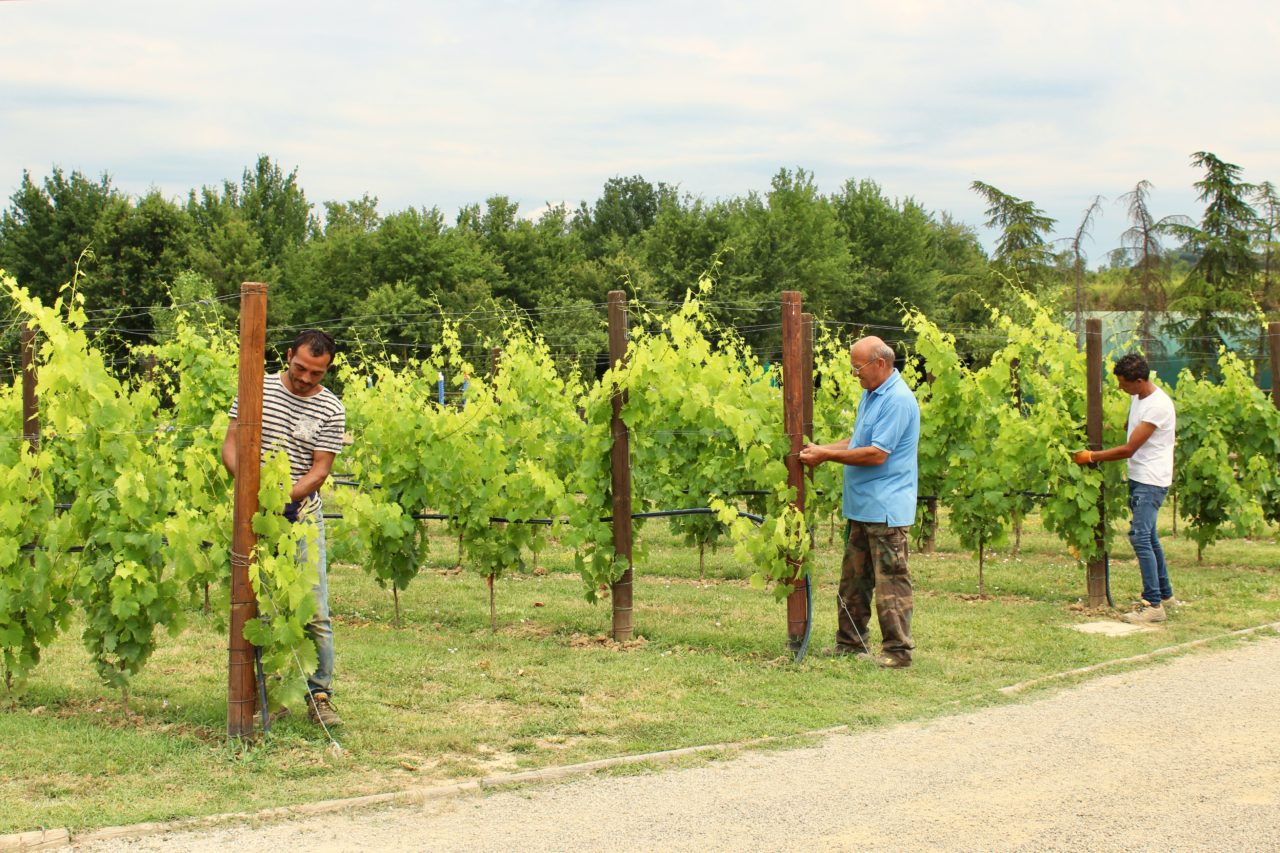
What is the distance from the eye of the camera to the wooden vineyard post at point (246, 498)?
5.34 m

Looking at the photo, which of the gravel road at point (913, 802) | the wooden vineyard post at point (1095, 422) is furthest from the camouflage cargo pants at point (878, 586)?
the wooden vineyard post at point (1095, 422)

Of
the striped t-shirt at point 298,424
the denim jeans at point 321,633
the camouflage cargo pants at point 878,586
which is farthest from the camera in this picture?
the camouflage cargo pants at point 878,586

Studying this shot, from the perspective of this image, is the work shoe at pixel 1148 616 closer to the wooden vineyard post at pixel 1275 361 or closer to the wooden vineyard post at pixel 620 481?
the wooden vineyard post at pixel 620 481

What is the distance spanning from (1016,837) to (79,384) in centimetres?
448

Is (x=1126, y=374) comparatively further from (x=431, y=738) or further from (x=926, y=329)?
(x=431, y=738)

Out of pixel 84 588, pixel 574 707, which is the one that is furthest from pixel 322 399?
pixel 574 707

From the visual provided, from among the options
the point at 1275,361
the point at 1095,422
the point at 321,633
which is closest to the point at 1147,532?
the point at 1095,422

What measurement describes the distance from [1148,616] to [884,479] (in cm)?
286

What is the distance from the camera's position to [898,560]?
6.99m

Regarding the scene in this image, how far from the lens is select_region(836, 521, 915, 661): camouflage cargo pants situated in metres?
7.00

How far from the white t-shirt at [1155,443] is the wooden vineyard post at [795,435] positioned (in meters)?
2.66

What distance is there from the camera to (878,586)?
7.07 metres

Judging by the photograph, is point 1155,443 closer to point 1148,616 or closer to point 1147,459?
point 1147,459

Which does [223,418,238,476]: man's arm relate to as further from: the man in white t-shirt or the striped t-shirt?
the man in white t-shirt
